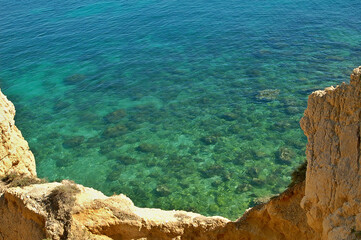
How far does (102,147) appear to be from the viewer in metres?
29.3

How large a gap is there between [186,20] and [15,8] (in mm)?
34093

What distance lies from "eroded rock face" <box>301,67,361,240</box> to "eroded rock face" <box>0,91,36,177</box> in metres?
13.1

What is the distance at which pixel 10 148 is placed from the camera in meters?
17.1

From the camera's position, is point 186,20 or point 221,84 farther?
point 186,20

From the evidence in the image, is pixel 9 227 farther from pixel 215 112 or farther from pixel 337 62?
pixel 337 62

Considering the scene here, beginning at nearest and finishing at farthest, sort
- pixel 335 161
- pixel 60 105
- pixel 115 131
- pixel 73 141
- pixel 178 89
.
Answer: pixel 335 161 < pixel 73 141 < pixel 115 131 < pixel 60 105 < pixel 178 89

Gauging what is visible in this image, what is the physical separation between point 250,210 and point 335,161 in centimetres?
488

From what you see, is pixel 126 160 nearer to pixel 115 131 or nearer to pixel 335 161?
pixel 115 131

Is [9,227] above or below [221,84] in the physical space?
above

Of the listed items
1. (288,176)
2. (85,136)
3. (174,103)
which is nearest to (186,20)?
(174,103)

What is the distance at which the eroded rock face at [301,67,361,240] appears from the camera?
8.80 m

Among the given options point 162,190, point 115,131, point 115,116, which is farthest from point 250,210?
point 115,116

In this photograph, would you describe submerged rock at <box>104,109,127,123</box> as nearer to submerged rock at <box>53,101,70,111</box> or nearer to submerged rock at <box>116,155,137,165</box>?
submerged rock at <box>53,101,70,111</box>

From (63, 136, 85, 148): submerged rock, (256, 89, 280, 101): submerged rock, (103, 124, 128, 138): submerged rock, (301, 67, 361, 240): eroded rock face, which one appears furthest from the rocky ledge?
(256, 89, 280, 101): submerged rock
